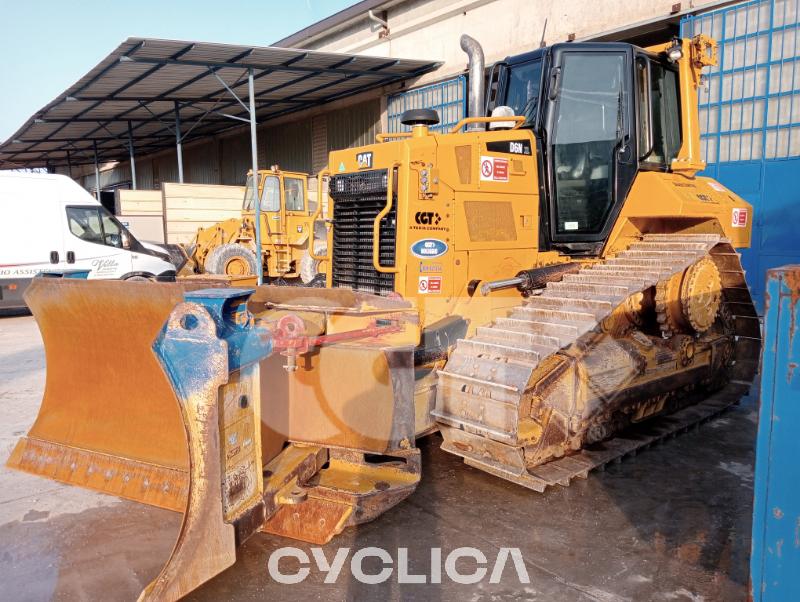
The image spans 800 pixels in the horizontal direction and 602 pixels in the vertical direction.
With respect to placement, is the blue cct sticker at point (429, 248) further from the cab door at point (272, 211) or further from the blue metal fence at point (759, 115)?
the cab door at point (272, 211)

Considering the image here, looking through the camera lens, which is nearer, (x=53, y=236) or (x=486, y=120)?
(x=486, y=120)

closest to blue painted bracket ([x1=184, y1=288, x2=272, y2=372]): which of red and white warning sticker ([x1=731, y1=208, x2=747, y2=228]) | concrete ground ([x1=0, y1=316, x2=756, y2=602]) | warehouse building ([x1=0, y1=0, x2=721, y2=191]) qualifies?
concrete ground ([x1=0, y1=316, x2=756, y2=602])

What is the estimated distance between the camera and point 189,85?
14898 mm

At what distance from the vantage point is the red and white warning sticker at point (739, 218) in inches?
230

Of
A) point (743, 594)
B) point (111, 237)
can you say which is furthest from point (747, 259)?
point (111, 237)

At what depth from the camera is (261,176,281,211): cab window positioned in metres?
13.3

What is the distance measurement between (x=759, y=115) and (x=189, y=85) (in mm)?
11781

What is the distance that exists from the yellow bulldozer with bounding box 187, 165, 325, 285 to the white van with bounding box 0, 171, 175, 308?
61.7 inches

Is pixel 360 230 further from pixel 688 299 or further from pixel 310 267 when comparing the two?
pixel 310 267

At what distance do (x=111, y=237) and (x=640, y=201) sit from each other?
414 inches

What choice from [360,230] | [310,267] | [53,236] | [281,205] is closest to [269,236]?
[281,205]

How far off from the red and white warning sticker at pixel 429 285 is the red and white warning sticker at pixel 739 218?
117 inches

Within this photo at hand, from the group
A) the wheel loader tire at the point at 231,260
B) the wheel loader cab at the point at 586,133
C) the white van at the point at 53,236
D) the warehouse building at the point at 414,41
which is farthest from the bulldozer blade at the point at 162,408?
the wheel loader tire at the point at 231,260

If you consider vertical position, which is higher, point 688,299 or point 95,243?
point 95,243
